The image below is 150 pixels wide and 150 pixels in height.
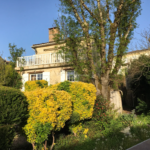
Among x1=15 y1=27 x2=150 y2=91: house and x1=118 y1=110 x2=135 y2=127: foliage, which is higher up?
x1=15 y1=27 x2=150 y2=91: house

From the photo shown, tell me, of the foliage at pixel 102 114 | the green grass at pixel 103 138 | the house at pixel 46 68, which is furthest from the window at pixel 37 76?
the green grass at pixel 103 138

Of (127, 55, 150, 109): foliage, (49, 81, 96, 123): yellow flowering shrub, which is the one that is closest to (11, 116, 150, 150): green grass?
(49, 81, 96, 123): yellow flowering shrub

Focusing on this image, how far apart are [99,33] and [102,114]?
180 inches

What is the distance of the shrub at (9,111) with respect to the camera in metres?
3.10

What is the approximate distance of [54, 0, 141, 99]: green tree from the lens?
26.3 ft

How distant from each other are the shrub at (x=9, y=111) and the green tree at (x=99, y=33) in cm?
508

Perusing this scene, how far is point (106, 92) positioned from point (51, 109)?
4.85 meters

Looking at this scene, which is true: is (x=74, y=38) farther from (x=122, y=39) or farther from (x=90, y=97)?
(x=90, y=97)

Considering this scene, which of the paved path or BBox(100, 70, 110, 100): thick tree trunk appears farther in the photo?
BBox(100, 70, 110, 100): thick tree trunk

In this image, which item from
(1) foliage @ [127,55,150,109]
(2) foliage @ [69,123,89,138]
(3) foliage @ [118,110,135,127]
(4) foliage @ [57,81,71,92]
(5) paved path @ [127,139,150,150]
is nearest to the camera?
(5) paved path @ [127,139,150,150]

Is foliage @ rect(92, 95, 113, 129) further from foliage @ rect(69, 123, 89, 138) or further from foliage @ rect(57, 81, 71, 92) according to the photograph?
foliage @ rect(57, 81, 71, 92)

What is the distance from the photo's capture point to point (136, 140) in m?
5.41

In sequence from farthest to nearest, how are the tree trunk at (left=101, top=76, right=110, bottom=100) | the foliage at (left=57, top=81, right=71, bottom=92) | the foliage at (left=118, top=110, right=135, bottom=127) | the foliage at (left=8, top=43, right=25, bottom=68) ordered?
the foliage at (left=8, top=43, right=25, bottom=68) → the tree trunk at (left=101, top=76, right=110, bottom=100) → the foliage at (left=118, top=110, right=135, bottom=127) → the foliage at (left=57, top=81, right=71, bottom=92)

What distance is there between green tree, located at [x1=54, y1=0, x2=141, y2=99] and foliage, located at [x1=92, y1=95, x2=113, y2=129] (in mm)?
853
